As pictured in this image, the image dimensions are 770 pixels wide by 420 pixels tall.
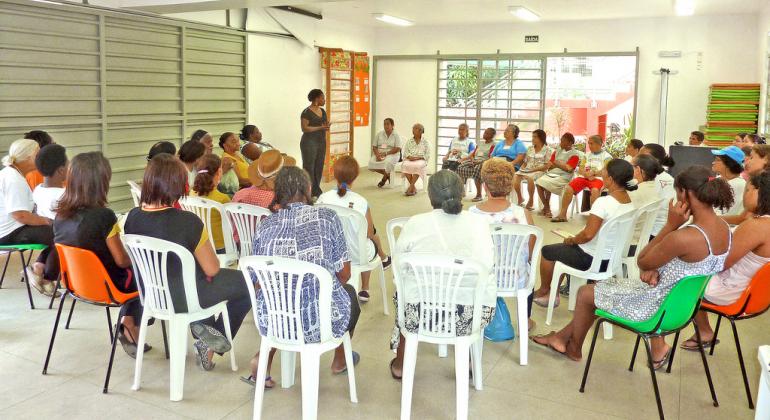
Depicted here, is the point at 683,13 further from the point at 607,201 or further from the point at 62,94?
the point at 62,94

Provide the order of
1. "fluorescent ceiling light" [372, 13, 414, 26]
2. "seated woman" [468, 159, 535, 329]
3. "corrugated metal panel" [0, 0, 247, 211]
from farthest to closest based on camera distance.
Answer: "fluorescent ceiling light" [372, 13, 414, 26]
"corrugated metal panel" [0, 0, 247, 211]
"seated woman" [468, 159, 535, 329]

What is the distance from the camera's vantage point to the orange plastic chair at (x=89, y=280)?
326 centimetres

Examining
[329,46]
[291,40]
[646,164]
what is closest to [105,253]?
[646,164]

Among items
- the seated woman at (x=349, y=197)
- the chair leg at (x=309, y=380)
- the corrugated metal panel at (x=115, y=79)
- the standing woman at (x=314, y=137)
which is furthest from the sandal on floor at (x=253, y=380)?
the standing woman at (x=314, y=137)

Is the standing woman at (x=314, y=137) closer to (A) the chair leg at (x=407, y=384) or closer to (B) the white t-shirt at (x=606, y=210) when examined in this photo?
(B) the white t-shirt at (x=606, y=210)

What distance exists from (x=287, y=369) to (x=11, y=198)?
2.54 m

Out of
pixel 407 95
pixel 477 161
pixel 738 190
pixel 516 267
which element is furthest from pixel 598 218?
pixel 407 95

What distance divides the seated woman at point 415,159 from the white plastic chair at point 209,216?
18.3 feet

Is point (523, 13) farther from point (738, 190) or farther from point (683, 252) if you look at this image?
point (683, 252)

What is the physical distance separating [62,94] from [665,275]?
20.4 ft

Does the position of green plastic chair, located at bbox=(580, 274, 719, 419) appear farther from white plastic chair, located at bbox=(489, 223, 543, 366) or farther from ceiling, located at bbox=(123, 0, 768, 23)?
ceiling, located at bbox=(123, 0, 768, 23)

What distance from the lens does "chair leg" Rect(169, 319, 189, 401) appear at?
3.13 metres

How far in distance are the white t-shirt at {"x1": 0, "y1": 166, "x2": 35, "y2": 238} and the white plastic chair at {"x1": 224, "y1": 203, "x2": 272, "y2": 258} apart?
4.79ft

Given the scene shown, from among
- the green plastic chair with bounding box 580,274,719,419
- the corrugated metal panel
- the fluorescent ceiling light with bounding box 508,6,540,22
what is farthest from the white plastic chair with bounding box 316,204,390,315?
the fluorescent ceiling light with bounding box 508,6,540,22
